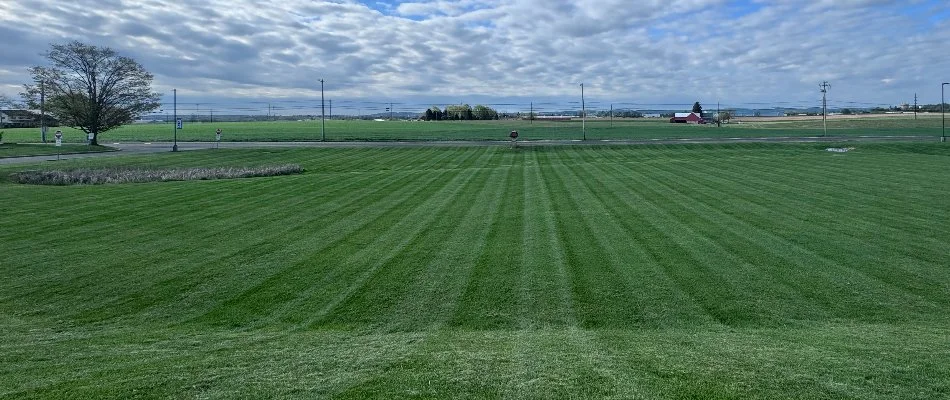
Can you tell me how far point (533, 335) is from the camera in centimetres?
768

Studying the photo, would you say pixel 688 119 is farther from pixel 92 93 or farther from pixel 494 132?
pixel 92 93

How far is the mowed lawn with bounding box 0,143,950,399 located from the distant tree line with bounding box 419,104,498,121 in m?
141

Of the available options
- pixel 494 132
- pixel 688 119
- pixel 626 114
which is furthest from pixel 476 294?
pixel 626 114

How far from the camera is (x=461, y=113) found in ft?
528

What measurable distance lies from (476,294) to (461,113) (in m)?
153

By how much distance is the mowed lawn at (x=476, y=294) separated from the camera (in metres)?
5.57

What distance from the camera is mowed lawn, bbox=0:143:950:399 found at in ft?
18.3

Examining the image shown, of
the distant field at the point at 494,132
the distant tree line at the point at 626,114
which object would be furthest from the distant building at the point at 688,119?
the distant field at the point at 494,132

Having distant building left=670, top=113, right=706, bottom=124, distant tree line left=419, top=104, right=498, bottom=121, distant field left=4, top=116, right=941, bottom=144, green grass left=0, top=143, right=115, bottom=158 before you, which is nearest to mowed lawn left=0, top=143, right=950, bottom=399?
green grass left=0, top=143, right=115, bottom=158

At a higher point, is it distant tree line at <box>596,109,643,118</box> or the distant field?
distant tree line at <box>596,109,643,118</box>

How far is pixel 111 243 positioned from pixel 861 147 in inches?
2099

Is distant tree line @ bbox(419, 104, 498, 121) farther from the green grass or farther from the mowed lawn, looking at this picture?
the mowed lawn

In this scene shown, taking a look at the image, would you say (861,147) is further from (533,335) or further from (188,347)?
(188,347)

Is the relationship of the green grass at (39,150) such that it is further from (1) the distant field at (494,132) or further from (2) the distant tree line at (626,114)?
(2) the distant tree line at (626,114)
